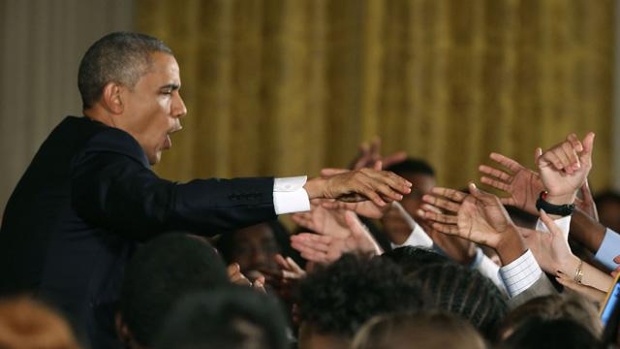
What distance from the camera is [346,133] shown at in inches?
308

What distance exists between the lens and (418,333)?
218 cm

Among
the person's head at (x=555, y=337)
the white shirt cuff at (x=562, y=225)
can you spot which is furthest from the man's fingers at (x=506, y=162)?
the person's head at (x=555, y=337)

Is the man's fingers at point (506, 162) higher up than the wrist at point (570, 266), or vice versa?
the man's fingers at point (506, 162)

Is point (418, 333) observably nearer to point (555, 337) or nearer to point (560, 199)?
point (555, 337)

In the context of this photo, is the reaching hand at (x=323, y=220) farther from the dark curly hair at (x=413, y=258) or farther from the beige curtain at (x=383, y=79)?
the beige curtain at (x=383, y=79)

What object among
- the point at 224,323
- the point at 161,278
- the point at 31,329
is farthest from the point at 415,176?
the point at 31,329

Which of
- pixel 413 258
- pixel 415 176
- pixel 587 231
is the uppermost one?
pixel 413 258

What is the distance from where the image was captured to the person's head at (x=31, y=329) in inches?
74.5

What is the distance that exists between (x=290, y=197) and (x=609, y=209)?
3.65 metres

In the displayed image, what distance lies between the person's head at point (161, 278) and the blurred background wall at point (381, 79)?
5.10 meters

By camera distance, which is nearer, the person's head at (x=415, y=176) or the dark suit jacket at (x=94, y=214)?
the dark suit jacket at (x=94, y=214)

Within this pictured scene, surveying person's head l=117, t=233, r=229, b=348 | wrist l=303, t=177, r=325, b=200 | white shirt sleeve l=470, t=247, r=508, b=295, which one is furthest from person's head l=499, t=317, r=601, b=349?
white shirt sleeve l=470, t=247, r=508, b=295

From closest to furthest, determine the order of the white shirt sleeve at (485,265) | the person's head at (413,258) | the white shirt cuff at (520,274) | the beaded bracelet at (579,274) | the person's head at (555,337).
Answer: the person's head at (555,337), the person's head at (413,258), the white shirt cuff at (520,274), the beaded bracelet at (579,274), the white shirt sleeve at (485,265)

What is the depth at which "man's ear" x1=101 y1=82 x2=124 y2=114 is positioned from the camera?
4031 millimetres
